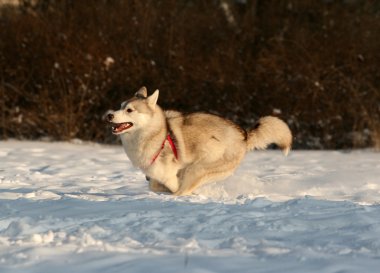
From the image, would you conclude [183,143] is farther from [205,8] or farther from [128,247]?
[205,8]

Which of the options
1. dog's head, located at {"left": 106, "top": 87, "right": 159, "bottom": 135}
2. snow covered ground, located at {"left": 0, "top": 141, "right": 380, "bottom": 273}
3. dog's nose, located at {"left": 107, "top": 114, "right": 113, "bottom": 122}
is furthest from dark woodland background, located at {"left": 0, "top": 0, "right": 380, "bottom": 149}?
dog's nose, located at {"left": 107, "top": 114, "right": 113, "bottom": 122}

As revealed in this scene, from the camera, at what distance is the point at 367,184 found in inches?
324

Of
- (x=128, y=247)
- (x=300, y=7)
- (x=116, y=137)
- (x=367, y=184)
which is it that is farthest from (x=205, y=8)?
(x=128, y=247)

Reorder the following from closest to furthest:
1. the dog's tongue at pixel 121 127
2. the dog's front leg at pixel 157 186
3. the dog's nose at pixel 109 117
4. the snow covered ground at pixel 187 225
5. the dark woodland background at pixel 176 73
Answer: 1. the snow covered ground at pixel 187 225
2. the dog's nose at pixel 109 117
3. the dog's tongue at pixel 121 127
4. the dog's front leg at pixel 157 186
5. the dark woodland background at pixel 176 73

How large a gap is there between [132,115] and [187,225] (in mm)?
2027

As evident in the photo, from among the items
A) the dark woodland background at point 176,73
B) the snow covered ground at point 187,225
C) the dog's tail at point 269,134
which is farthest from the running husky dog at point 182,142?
the dark woodland background at point 176,73

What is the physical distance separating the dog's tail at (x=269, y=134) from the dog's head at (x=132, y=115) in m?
1.14

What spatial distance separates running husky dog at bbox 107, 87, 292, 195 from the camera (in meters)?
7.04

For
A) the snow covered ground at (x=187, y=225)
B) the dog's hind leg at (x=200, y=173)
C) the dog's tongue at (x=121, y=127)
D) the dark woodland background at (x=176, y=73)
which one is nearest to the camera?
the snow covered ground at (x=187, y=225)

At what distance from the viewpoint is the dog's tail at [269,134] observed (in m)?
7.39

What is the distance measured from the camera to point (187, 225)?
5242 millimetres

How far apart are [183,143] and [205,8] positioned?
8.62 metres

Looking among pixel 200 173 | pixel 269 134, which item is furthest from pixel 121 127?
pixel 269 134

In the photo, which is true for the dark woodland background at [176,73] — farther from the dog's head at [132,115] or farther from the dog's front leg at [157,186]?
the dog's head at [132,115]
